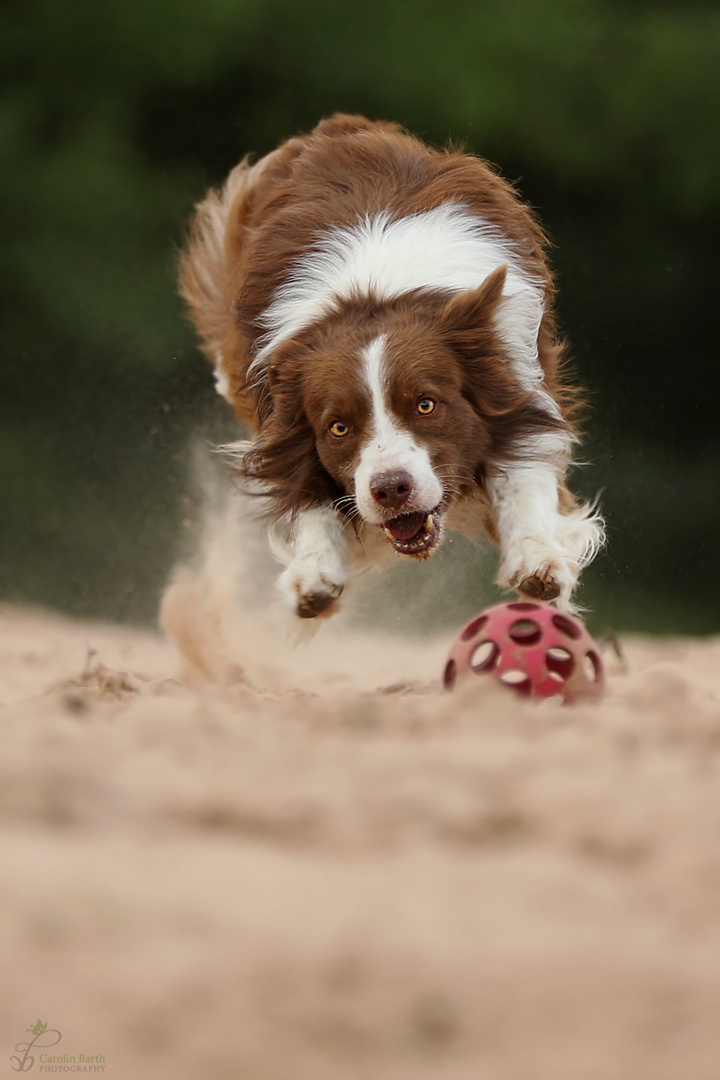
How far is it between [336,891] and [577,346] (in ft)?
24.0

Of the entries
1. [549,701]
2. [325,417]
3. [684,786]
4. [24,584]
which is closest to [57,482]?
[24,584]

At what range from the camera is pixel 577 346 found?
28.9ft

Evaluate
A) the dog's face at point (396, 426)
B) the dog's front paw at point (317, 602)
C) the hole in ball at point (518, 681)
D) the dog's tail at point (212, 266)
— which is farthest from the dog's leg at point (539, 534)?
the dog's tail at point (212, 266)

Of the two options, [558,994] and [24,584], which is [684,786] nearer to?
→ [558,994]

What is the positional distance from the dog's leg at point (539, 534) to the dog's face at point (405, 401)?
0.15 m

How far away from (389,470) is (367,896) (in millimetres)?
2256

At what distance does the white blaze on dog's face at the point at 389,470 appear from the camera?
4035 mm

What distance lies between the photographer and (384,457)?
13.4 feet

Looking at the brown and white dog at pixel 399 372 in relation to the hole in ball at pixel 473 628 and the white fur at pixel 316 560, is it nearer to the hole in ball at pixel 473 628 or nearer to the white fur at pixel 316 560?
the white fur at pixel 316 560

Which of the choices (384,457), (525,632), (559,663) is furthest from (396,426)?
(559,663)

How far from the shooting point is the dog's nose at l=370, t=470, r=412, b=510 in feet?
13.2

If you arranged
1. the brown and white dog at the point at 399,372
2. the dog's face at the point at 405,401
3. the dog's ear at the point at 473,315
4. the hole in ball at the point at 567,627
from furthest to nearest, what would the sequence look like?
the dog's ear at the point at 473,315 < the brown and white dog at the point at 399,372 < the dog's face at the point at 405,401 < the hole in ball at the point at 567,627

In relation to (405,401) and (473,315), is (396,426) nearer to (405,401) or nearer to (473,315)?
(405,401)

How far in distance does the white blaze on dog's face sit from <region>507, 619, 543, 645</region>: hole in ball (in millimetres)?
676
